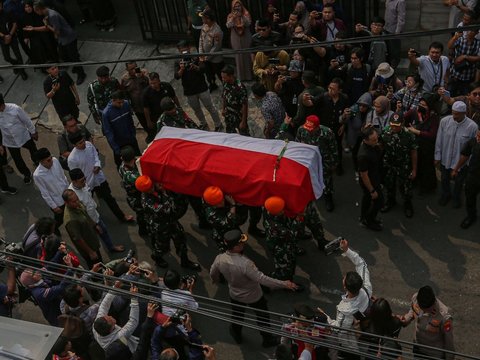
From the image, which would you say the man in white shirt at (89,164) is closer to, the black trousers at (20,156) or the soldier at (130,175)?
the soldier at (130,175)

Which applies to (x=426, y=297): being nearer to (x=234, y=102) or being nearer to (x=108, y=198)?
(x=234, y=102)

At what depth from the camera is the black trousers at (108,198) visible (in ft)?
27.1

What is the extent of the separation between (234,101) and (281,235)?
8.55ft

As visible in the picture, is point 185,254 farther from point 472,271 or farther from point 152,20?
point 152,20

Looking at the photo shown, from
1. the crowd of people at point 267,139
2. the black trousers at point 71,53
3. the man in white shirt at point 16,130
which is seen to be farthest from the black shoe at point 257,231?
the black trousers at point 71,53

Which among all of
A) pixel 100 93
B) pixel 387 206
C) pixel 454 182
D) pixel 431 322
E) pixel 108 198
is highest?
pixel 100 93

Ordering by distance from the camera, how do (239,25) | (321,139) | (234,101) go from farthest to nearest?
1. (239,25)
2. (234,101)
3. (321,139)

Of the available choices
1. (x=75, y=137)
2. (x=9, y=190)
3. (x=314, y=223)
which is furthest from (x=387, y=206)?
(x=9, y=190)

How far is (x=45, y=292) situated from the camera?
20.7 feet

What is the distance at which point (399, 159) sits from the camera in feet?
24.5

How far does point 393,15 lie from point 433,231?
342 centimetres

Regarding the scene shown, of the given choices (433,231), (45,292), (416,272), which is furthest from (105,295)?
(433,231)

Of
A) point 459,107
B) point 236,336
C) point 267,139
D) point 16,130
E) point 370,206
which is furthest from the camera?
point 16,130

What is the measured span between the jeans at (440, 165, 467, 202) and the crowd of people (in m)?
0.03
